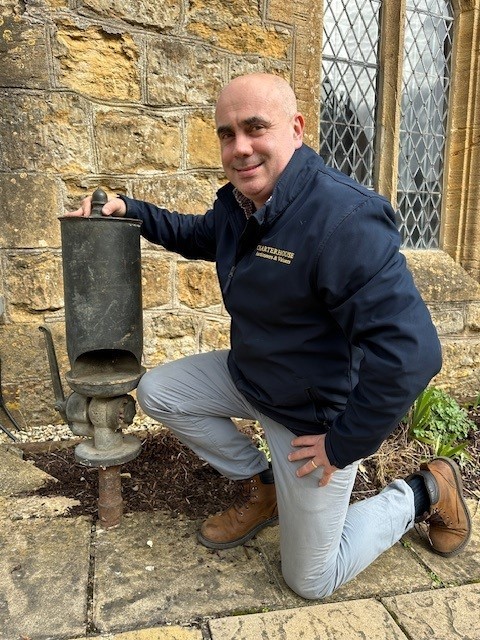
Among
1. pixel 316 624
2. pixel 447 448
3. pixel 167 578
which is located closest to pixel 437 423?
pixel 447 448

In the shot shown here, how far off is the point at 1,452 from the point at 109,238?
1.61 m

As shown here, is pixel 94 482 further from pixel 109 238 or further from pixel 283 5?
pixel 283 5

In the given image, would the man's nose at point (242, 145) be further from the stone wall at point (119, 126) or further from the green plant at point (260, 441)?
the green plant at point (260, 441)

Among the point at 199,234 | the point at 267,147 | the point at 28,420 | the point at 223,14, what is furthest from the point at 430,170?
the point at 28,420

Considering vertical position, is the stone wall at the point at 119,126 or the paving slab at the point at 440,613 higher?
the stone wall at the point at 119,126

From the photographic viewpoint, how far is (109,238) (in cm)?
216

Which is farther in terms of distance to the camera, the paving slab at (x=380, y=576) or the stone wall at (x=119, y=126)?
the stone wall at (x=119, y=126)

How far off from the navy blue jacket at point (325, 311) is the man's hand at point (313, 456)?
0.05 m

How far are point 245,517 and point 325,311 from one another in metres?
1.04

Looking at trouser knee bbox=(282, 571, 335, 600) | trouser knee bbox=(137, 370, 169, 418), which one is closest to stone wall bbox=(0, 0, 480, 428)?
trouser knee bbox=(137, 370, 169, 418)

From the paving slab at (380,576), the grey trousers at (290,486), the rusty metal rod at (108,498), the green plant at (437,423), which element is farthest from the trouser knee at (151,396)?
the green plant at (437,423)

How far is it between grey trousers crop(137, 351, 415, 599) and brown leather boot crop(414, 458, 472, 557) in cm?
12

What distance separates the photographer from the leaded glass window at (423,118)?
13.7ft

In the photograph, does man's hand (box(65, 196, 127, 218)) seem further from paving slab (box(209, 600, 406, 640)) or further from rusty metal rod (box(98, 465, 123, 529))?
paving slab (box(209, 600, 406, 640))
